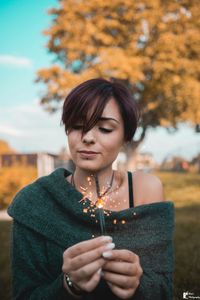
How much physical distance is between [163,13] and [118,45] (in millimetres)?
2602

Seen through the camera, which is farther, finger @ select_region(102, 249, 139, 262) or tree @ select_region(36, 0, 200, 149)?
tree @ select_region(36, 0, 200, 149)

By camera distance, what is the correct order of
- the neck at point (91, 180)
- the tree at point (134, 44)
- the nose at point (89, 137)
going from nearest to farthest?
the nose at point (89, 137)
the neck at point (91, 180)
the tree at point (134, 44)

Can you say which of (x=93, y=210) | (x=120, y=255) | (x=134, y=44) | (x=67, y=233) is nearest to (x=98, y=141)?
(x=93, y=210)

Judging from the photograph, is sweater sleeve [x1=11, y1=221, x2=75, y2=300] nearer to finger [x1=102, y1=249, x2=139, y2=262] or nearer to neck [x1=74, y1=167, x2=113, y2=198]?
neck [x1=74, y1=167, x2=113, y2=198]

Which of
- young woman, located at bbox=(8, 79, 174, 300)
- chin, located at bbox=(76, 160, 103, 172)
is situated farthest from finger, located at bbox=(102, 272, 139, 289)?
chin, located at bbox=(76, 160, 103, 172)

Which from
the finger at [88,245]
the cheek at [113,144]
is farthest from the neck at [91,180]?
the finger at [88,245]

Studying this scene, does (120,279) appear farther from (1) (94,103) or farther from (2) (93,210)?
(1) (94,103)

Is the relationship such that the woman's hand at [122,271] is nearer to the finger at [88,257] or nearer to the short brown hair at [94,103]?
the finger at [88,257]

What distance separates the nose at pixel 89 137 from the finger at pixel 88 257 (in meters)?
0.57

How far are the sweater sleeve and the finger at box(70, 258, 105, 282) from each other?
413 millimetres

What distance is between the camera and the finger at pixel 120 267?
53.2 inches

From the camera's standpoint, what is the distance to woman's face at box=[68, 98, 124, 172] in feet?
5.80

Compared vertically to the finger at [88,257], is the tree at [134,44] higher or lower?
higher

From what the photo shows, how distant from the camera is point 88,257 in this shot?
4.27 feet
